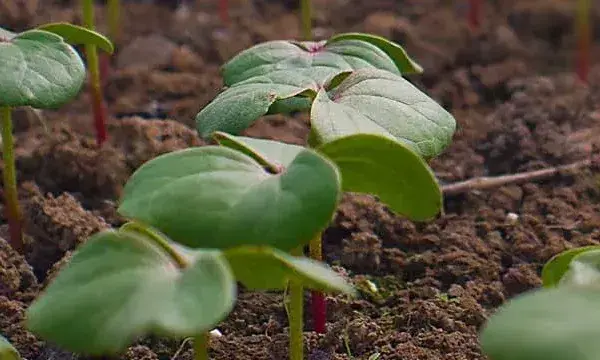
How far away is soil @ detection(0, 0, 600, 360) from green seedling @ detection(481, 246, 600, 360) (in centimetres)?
50

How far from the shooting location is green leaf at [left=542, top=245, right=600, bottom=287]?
102 centimetres

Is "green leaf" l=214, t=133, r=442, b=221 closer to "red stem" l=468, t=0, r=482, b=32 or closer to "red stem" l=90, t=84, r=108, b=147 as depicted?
"red stem" l=90, t=84, r=108, b=147

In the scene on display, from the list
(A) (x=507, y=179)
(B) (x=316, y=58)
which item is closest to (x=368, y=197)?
(A) (x=507, y=179)

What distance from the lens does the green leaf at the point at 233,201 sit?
0.90 m

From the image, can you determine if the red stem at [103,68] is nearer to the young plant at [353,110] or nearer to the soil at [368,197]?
the soil at [368,197]

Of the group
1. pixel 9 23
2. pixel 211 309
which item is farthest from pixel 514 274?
pixel 9 23

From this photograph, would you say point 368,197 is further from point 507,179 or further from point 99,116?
point 99,116

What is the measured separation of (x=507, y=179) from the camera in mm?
1757

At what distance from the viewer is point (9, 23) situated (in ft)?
7.70

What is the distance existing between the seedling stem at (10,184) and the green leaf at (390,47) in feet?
1.43

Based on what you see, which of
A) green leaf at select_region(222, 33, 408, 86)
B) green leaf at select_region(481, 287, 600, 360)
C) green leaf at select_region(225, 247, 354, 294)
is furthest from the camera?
green leaf at select_region(222, 33, 408, 86)

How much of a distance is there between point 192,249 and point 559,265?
1.20 ft

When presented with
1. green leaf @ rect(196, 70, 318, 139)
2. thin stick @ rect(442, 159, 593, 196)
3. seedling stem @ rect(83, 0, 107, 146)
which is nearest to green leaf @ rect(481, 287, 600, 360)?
green leaf @ rect(196, 70, 318, 139)

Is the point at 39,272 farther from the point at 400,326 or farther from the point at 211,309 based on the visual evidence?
the point at 211,309
